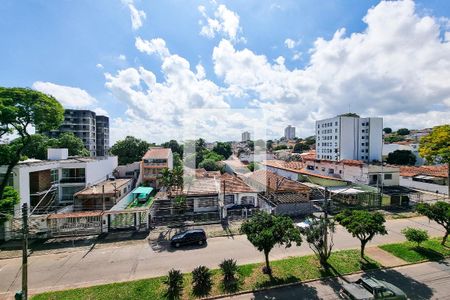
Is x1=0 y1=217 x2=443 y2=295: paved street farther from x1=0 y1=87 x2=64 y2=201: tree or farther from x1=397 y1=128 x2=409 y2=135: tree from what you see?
x1=397 y1=128 x2=409 y2=135: tree

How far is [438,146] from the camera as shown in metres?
29.8

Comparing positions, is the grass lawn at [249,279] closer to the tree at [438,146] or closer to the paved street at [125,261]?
the paved street at [125,261]

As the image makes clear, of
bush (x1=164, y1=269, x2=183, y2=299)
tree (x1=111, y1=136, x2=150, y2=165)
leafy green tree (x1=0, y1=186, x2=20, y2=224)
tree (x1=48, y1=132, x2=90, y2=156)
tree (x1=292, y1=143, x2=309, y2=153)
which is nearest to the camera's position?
bush (x1=164, y1=269, x2=183, y2=299)

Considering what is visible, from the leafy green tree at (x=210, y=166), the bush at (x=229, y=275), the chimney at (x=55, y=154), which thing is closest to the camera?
the bush at (x=229, y=275)

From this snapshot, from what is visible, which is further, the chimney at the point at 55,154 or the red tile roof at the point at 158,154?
the red tile roof at the point at 158,154

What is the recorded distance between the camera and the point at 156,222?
67.4ft

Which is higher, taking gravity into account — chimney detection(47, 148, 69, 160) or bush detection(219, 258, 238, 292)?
chimney detection(47, 148, 69, 160)

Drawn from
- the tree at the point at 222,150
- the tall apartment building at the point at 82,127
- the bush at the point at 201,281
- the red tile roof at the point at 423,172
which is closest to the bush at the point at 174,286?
the bush at the point at 201,281

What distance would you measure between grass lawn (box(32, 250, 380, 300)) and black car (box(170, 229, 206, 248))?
3961 mm

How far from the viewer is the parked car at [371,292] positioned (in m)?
9.72

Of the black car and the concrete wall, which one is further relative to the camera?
the concrete wall

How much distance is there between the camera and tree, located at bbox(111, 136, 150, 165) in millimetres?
46969

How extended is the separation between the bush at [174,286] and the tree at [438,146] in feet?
112

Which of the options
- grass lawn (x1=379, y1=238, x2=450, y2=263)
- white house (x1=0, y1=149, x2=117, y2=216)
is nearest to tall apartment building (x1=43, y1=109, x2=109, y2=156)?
white house (x1=0, y1=149, x2=117, y2=216)
